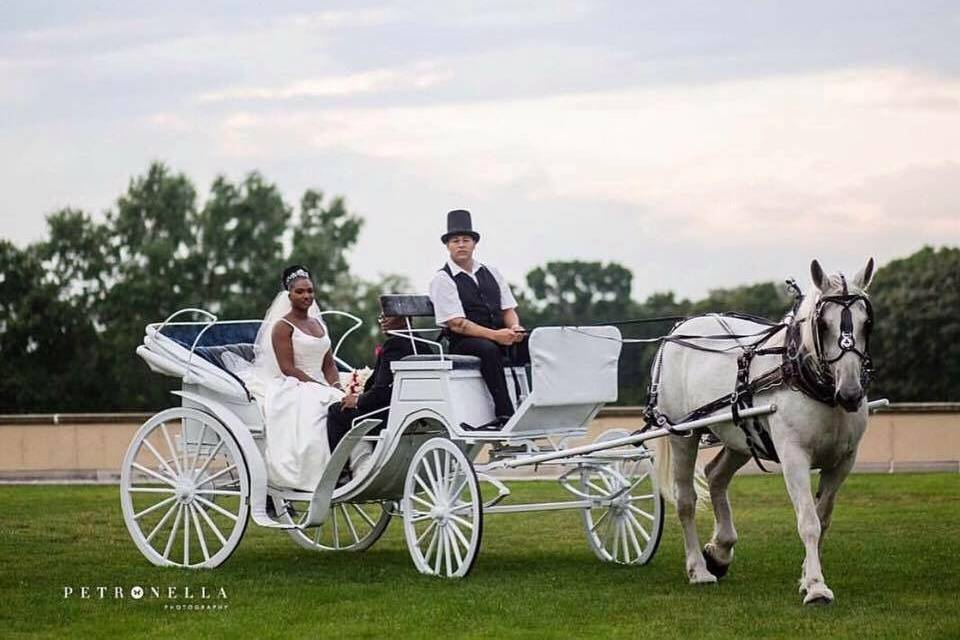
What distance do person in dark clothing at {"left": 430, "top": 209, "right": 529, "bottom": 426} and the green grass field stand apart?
1.25 metres

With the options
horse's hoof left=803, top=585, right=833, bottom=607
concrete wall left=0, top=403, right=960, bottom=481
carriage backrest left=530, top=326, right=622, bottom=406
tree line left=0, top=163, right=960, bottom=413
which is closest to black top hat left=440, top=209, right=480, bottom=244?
carriage backrest left=530, top=326, right=622, bottom=406

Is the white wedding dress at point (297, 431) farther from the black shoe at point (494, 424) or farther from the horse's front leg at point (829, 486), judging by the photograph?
the horse's front leg at point (829, 486)

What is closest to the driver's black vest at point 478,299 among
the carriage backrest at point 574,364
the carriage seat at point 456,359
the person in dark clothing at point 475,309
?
the person in dark clothing at point 475,309

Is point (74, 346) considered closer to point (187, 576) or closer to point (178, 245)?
point (178, 245)

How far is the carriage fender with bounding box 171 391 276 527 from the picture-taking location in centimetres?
975

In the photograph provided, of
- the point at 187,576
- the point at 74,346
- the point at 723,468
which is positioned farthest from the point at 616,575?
the point at 74,346

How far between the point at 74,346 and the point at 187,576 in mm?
38565

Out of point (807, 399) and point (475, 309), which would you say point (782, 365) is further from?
point (475, 309)

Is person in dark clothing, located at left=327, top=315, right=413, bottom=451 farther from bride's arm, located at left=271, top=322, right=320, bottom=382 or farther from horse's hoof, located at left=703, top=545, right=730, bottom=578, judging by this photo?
horse's hoof, located at left=703, top=545, right=730, bottom=578

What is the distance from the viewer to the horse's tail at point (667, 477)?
9.61 meters

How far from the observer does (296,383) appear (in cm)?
1024

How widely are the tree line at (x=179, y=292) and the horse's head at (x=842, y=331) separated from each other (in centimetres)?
3327

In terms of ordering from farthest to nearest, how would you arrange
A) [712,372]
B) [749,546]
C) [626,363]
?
1. [626,363]
2. [749,546]
3. [712,372]

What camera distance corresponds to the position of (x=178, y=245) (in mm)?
50625
